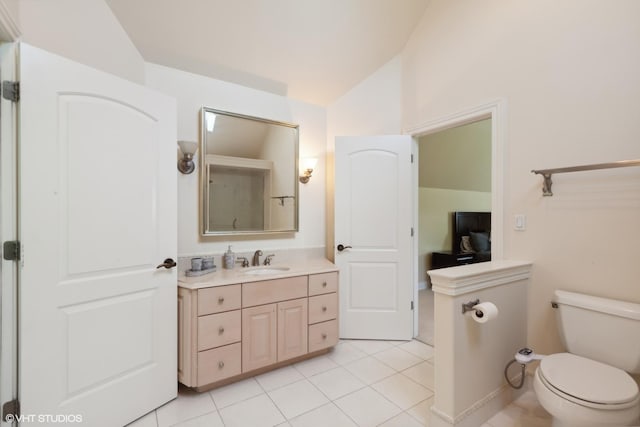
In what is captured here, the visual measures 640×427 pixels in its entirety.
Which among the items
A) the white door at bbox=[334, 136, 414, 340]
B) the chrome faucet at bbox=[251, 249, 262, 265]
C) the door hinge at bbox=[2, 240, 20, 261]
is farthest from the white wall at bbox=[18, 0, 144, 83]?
the white door at bbox=[334, 136, 414, 340]

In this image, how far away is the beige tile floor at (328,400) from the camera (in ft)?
5.44

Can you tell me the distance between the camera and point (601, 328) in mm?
1522

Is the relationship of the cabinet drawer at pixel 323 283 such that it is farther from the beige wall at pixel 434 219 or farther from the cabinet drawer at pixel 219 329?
the beige wall at pixel 434 219

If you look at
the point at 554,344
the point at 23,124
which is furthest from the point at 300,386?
the point at 23,124

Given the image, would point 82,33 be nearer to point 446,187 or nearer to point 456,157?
point 456,157

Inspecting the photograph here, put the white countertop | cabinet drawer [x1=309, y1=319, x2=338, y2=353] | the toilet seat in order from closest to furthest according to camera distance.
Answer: the toilet seat → the white countertop → cabinet drawer [x1=309, y1=319, x2=338, y2=353]

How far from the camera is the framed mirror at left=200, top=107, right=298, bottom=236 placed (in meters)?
2.41

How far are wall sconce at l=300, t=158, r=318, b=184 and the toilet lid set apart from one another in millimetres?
2236

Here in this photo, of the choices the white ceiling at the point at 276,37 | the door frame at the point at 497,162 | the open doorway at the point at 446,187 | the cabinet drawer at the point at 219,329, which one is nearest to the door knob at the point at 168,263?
the cabinet drawer at the point at 219,329

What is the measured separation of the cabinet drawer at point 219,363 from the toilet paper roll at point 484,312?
4.96 feet

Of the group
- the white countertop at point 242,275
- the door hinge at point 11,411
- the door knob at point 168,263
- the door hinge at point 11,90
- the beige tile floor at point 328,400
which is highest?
the door hinge at point 11,90

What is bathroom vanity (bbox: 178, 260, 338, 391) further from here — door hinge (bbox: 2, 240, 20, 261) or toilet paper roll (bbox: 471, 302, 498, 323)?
toilet paper roll (bbox: 471, 302, 498, 323)

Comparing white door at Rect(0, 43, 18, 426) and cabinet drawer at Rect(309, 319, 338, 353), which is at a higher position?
white door at Rect(0, 43, 18, 426)

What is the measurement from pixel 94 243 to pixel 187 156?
3.16 ft
